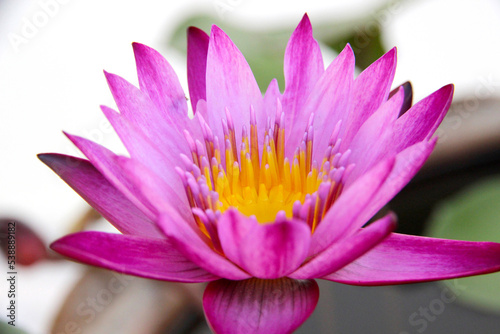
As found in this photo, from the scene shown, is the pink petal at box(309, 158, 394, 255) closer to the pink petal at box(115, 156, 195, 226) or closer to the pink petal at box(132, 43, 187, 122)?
the pink petal at box(115, 156, 195, 226)

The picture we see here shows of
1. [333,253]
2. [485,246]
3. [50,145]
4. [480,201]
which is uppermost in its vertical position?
[50,145]

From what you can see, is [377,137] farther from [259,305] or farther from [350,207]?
[259,305]

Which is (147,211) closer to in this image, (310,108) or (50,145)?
(310,108)

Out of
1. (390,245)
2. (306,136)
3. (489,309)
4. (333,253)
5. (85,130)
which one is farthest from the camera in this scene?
(85,130)

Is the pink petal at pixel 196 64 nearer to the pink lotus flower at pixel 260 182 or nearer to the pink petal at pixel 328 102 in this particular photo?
the pink lotus flower at pixel 260 182

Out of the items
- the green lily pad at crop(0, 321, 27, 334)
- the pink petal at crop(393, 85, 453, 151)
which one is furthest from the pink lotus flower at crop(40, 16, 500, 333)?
the green lily pad at crop(0, 321, 27, 334)

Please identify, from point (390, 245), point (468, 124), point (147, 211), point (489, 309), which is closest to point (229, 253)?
point (147, 211)

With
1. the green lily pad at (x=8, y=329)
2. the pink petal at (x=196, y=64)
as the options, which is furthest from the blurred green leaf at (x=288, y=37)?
the green lily pad at (x=8, y=329)
